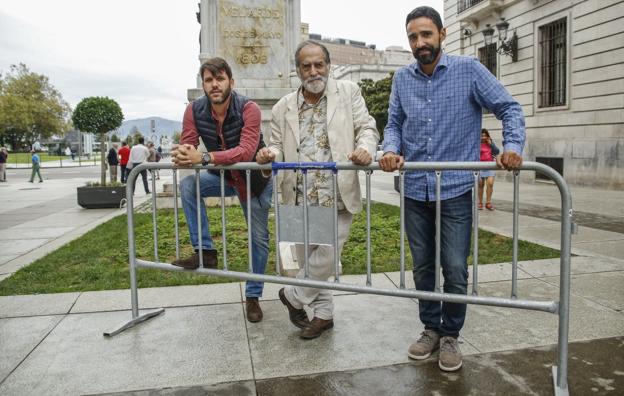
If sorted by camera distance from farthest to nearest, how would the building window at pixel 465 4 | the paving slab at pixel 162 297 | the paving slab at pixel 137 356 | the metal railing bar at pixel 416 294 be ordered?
1. the building window at pixel 465 4
2. the paving slab at pixel 162 297
3. the paving slab at pixel 137 356
4. the metal railing bar at pixel 416 294

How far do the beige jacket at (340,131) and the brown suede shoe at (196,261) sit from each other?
715 millimetres

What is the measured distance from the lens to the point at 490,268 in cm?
550

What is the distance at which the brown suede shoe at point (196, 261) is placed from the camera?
153 inches

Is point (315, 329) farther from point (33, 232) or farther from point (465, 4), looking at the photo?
point (465, 4)

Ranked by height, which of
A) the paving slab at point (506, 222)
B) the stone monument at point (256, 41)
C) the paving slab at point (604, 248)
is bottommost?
the paving slab at point (604, 248)

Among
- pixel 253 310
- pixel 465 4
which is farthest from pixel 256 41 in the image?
pixel 465 4

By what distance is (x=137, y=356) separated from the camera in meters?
3.45

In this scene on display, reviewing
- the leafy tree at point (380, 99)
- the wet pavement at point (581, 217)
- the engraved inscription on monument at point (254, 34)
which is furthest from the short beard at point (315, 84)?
the leafy tree at point (380, 99)

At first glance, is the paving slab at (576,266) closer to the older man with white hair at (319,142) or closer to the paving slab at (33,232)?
the older man with white hair at (319,142)

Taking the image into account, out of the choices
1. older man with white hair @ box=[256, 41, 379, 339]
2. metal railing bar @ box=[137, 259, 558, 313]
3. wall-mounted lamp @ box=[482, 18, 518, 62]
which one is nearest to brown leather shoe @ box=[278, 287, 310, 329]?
older man with white hair @ box=[256, 41, 379, 339]

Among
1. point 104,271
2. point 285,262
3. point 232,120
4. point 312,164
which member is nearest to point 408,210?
point 312,164

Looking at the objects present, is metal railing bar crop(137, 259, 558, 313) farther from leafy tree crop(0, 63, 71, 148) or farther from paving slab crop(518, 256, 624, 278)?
leafy tree crop(0, 63, 71, 148)

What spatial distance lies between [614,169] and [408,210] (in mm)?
13875

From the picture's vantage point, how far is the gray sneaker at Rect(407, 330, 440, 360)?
10.8 ft
